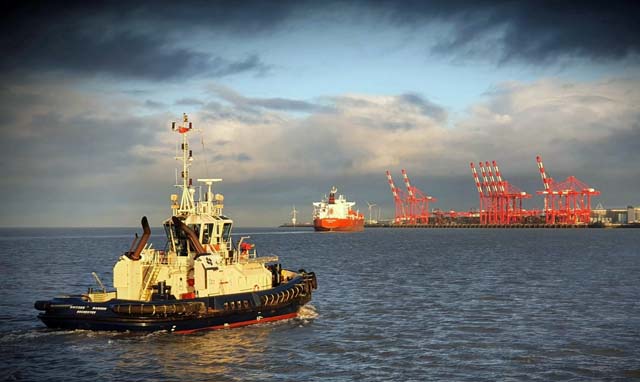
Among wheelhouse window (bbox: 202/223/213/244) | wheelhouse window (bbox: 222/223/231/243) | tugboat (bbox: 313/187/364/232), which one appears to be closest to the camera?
wheelhouse window (bbox: 202/223/213/244)

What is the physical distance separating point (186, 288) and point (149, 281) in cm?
171

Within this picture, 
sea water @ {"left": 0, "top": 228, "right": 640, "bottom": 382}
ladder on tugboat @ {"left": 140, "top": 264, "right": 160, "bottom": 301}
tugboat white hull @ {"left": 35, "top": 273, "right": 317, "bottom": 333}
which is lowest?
sea water @ {"left": 0, "top": 228, "right": 640, "bottom": 382}

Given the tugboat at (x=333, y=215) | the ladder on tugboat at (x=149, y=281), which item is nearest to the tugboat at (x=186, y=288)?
the ladder on tugboat at (x=149, y=281)

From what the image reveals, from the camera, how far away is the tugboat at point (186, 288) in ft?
85.2

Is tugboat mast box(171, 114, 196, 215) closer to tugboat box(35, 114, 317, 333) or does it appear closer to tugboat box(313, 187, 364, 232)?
tugboat box(35, 114, 317, 333)

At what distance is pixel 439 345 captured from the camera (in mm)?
25797

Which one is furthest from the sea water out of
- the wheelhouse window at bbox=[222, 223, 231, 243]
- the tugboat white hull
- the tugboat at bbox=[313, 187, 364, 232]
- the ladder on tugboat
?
the tugboat at bbox=[313, 187, 364, 232]

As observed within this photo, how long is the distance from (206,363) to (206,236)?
8.61 meters

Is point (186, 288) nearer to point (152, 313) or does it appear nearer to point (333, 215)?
point (152, 313)

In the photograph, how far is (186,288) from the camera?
2822cm

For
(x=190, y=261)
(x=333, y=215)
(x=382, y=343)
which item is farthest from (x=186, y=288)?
(x=333, y=215)

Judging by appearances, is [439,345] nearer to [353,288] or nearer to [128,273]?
[128,273]

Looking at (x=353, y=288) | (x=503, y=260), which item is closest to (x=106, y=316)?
(x=353, y=288)

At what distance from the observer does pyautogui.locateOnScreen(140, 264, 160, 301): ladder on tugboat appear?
27.8 metres
